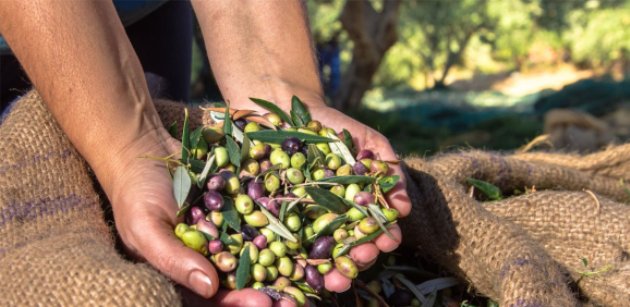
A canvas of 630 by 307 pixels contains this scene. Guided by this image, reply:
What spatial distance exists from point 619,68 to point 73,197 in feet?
55.9

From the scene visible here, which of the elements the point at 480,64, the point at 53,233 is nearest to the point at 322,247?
the point at 53,233

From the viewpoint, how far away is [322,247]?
1.17 meters

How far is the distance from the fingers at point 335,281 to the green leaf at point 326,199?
98mm

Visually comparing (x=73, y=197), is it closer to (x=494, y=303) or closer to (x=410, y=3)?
(x=494, y=303)

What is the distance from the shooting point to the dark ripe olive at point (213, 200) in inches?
44.2

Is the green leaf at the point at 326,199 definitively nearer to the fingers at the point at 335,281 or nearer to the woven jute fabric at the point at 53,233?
the fingers at the point at 335,281

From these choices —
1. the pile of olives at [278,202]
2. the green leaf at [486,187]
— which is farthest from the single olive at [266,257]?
the green leaf at [486,187]

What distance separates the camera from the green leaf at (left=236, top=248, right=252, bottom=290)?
1070 millimetres

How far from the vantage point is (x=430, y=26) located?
16844 mm

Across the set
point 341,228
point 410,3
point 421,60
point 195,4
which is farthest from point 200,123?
point 421,60

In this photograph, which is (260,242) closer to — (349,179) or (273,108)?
(349,179)

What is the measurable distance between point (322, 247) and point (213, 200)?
18cm

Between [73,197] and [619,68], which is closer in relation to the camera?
[73,197]

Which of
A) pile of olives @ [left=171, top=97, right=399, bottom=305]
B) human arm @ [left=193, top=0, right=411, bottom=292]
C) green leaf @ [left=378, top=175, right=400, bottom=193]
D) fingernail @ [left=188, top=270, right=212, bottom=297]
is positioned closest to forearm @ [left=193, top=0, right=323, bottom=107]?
human arm @ [left=193, top=0, right=411, bottom=292]
